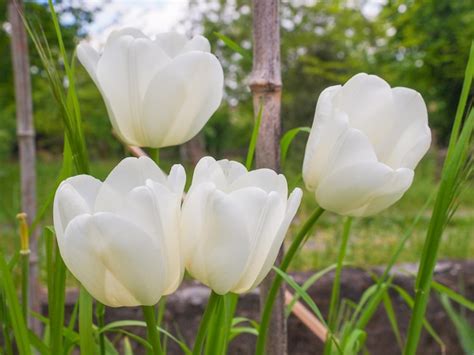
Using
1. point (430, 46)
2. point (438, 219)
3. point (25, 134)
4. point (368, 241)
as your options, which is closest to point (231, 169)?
point (438, 219)

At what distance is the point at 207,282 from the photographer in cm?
29

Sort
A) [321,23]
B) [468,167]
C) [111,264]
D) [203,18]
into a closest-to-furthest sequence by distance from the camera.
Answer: [111,264]
[468,167]
[203,18]
[321,23]

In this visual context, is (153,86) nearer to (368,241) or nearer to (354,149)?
(354,149)

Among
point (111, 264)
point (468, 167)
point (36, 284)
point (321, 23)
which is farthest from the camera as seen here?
point (321, 23)

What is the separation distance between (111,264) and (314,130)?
0.48 ft

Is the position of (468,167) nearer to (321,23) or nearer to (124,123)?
(124,123)

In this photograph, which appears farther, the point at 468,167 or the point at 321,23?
the point at 321,23

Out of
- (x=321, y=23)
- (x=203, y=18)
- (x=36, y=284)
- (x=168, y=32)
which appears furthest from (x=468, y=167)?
(x=321, y=23)

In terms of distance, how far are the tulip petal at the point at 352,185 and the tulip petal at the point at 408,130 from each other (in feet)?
0.08

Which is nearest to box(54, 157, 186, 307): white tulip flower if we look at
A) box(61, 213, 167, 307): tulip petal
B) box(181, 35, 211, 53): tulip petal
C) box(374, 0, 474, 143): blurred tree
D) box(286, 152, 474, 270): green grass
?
box(61, 213, 167, 307): tulip petal

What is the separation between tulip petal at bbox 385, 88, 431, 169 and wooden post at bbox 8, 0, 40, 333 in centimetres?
51

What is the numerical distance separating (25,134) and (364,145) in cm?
52

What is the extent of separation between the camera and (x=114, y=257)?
0.26 meters

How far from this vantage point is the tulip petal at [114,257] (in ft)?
0.84
